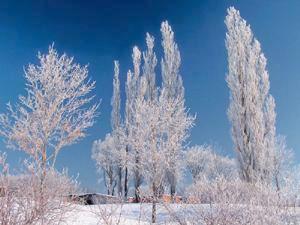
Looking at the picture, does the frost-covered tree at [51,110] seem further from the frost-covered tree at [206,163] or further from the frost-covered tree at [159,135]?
the frost-covered tree at [206,163]

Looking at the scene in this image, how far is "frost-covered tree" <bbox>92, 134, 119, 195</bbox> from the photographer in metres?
33.6

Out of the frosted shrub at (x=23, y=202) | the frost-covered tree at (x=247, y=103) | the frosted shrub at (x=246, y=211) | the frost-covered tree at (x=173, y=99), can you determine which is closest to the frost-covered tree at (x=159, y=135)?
the frost-covered tree at (x=173, y=99)

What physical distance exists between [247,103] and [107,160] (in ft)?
68.1

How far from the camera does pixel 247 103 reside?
743 inches

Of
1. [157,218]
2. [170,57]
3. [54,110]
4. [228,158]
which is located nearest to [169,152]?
[157,218]

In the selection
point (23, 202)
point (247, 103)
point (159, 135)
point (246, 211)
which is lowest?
point (246, 211)

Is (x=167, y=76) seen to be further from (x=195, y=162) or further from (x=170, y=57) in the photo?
(x=195, y=162)

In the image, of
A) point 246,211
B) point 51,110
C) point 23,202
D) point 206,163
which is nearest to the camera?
point 23,202

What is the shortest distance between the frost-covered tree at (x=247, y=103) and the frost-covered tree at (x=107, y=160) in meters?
15.3

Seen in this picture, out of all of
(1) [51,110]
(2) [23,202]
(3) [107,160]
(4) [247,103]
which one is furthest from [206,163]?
(2) [23,202]

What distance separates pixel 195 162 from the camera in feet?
114

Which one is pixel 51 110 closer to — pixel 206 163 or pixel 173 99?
pixel 173 99

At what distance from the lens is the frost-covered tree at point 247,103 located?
1744cm

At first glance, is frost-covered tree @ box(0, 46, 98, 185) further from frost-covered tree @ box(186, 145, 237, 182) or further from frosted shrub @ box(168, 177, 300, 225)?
frost-covered tree @ box(186, 145, 237, 182)
